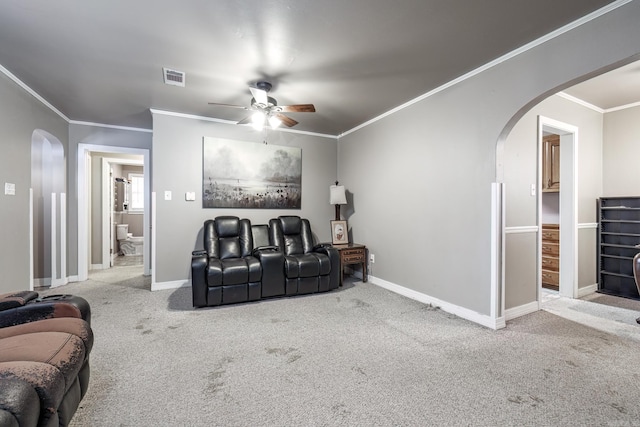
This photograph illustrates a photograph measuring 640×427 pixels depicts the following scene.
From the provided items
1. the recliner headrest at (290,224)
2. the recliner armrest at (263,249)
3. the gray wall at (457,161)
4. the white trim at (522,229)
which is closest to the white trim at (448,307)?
the gray wall at (457,161)

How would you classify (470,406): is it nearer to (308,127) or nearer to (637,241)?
(637,241)

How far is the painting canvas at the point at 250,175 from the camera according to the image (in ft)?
14.1

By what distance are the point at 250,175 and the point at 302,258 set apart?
66.9 inches

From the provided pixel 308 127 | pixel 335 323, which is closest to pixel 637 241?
pixel 335 323

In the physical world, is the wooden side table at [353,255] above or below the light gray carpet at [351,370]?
above

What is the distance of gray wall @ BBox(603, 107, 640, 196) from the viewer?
12.2 ft

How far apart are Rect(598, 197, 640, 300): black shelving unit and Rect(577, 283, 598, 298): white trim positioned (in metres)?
0.07

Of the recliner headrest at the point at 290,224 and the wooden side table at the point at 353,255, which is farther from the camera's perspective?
the recliner headrest at the point at 290,224

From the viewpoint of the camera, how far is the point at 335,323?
9.26ft

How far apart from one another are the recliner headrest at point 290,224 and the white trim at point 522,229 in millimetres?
2707

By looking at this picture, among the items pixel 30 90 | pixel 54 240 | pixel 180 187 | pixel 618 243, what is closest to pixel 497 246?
pixel 618 243

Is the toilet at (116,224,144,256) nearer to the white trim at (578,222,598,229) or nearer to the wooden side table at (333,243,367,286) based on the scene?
the wooden side table at (333,243,367,286)

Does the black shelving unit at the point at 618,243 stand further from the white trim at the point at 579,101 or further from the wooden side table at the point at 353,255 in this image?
the wooden side table at the point at 353,255

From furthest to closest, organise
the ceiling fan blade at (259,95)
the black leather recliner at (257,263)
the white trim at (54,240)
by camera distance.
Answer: the white trim at (54,240) → the black leather recliner at (257,263) → the ceiling fan blade at (259,95)
